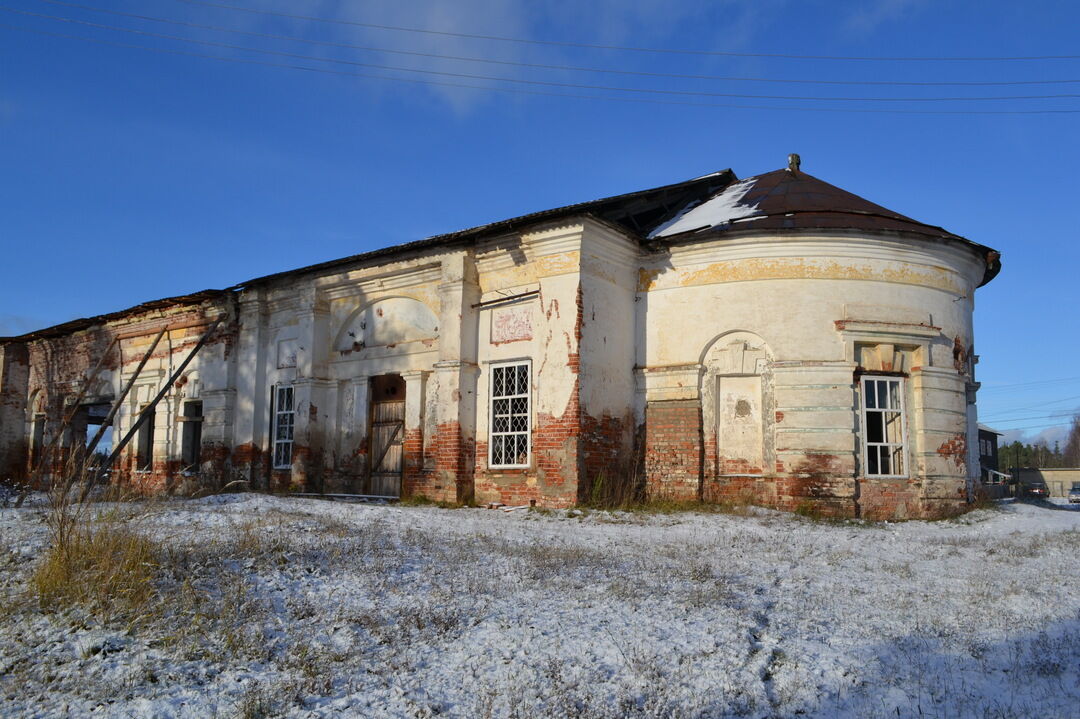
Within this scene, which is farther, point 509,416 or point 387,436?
point 387,436

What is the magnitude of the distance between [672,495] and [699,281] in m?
3.61

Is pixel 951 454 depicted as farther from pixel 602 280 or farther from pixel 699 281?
pixel 602 280

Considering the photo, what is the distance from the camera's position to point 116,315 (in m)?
21.5

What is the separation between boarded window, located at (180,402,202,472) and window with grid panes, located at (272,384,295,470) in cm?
312

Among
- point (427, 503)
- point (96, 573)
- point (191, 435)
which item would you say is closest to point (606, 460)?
point (427, 503)

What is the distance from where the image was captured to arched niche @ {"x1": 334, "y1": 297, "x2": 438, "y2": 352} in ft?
51.3

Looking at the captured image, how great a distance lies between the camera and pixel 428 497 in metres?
14.2

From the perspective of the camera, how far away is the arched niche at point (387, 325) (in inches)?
615

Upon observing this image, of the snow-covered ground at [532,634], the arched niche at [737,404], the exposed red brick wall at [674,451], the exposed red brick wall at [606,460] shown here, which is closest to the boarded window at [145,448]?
the exposed red brick wall at [606,460]

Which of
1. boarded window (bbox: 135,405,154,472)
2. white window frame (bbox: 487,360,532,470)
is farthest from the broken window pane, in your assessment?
boarded window (bbox: 135,405,154,472)

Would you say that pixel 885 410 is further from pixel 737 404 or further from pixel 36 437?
pixel 36 437

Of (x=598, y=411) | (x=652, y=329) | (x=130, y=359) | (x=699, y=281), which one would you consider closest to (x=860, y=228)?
(x=699, y=281)

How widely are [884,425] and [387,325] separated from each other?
9.12 metres

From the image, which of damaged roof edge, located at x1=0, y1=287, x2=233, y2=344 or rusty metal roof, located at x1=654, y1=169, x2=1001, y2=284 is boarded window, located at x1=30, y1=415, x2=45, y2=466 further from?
rusty metal roof, located at x1=654, y1=169, x2=1001, y2=284
